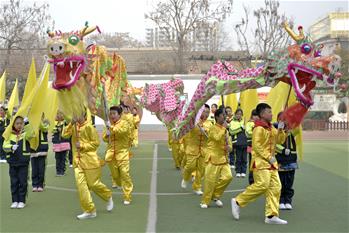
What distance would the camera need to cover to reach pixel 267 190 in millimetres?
6895

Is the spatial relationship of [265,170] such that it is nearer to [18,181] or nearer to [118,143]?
[118,143]

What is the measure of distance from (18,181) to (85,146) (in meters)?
1.64

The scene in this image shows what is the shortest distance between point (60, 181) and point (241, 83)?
17.9 feet

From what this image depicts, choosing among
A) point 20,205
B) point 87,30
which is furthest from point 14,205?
point 87,30

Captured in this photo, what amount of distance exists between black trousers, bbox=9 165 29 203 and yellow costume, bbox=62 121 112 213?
4.18ft

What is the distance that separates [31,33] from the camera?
114 feet

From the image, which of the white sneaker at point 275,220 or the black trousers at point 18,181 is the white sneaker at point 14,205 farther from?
the white sneaker at point 275,220

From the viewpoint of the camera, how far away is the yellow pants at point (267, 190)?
6863 mm

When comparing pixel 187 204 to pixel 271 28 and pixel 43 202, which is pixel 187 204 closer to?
pixel 43 202

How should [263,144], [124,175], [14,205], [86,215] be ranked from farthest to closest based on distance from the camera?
[124,175]
[14,205]
[86,215]
[263,144]

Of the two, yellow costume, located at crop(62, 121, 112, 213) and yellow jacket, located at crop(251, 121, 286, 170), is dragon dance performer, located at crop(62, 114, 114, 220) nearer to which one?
yellow costume, located at crop(62, 121, 112, 213)

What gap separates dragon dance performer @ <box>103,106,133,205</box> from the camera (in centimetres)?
833

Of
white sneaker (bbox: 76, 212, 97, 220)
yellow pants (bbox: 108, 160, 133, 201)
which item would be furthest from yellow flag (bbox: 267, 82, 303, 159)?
white sneaker (bbox: 76, 212, 97, 220)

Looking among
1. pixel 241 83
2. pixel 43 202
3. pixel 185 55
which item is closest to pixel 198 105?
pixel 241 83
